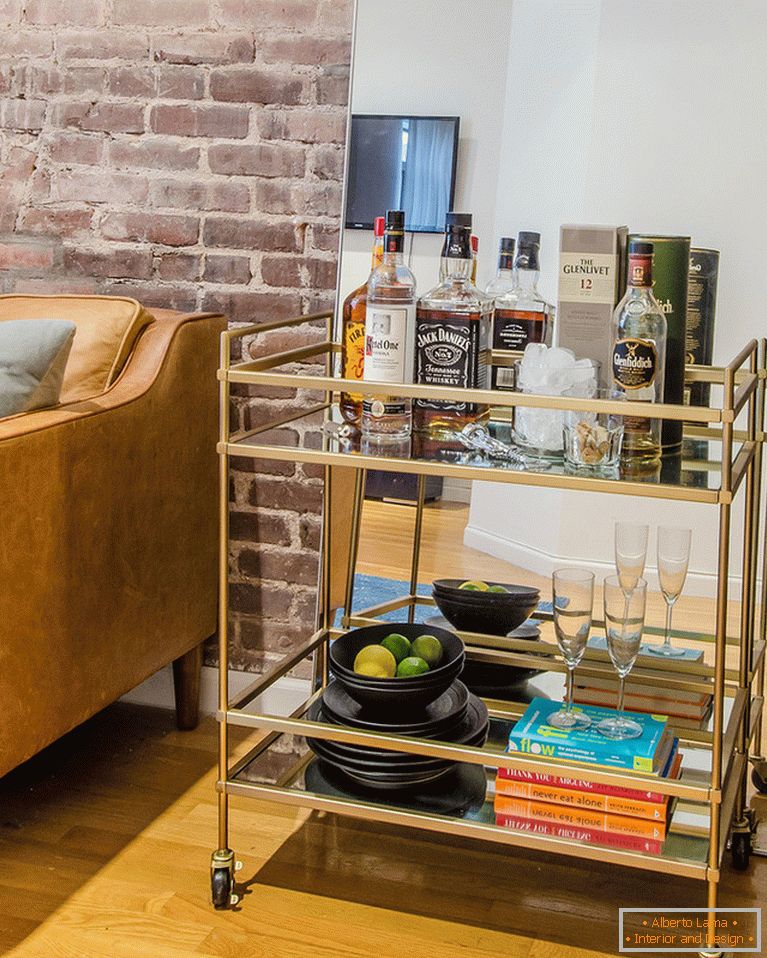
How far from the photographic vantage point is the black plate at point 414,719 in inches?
66.7

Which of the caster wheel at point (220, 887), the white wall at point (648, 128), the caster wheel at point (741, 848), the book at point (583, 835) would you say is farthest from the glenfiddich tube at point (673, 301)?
the caster wheel at point (220, 887)

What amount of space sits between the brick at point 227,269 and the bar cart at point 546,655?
0.22m

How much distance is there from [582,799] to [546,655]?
42 centimetres

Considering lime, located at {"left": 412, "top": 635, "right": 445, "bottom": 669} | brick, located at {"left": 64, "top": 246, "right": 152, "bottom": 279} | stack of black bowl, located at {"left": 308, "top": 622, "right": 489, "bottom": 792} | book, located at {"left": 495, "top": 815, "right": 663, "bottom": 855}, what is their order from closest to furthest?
book, located at {"left": 495, "top": 815, "right": 663, "bottom": 855} < stack of black bowl, located at {"left": 308, "top": 622, "right": 489, "bottom": 792} < lime, located at {"left": 412, "top": 635, "right": 445, "bottom": 669} < brick, located at {"left": 64, "top": 246, "right": 152, "bottom": 279}

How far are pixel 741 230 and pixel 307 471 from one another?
90 cm

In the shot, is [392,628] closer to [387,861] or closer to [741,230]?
[387,861]

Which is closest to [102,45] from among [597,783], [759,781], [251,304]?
[251,304]

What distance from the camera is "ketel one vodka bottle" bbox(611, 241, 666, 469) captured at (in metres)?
1.54

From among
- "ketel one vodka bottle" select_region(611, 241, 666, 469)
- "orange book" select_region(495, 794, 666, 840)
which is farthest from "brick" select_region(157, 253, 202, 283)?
"orange book" select_region(495, 794, 666, 840)

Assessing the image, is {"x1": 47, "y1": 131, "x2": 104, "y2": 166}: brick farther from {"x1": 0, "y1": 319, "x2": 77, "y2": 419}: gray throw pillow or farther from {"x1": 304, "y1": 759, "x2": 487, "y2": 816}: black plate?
{"x1": 304, "y1": 759, "x2": 487, "y2": 816}: black plate

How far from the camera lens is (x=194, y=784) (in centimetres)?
208

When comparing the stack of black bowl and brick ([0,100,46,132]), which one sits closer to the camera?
the stack of black bowl

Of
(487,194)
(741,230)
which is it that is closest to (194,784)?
(487,194)

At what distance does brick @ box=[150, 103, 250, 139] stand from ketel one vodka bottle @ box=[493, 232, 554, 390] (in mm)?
644
